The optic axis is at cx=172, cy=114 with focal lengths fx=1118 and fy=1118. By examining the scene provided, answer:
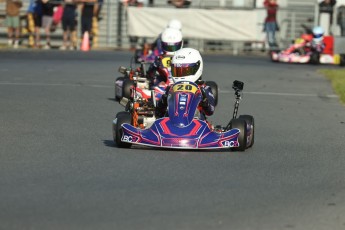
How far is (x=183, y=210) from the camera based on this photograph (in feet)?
24.1

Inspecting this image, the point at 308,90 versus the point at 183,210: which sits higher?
the point at 183,210

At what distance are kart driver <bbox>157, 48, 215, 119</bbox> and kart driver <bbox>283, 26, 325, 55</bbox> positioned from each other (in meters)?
17.1

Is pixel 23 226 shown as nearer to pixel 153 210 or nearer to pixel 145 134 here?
pixel 153 210

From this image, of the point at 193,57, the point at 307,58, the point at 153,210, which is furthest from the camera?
the point at 307,58

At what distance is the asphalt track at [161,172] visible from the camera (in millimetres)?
7098

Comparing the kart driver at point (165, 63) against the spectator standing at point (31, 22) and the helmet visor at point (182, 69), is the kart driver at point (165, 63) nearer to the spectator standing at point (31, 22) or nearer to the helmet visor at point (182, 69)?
the helmet visor at point (182, 69)

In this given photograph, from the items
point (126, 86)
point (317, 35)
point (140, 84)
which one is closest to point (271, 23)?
point (317, 35)

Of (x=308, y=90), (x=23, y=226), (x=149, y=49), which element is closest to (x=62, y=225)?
(x=23, y=226)

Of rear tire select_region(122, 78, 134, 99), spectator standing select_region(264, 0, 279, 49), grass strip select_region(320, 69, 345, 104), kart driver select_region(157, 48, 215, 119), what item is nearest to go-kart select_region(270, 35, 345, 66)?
spectator standing select_region(264, 0, 279, 49)

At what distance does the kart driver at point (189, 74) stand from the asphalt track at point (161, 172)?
0.64 metres

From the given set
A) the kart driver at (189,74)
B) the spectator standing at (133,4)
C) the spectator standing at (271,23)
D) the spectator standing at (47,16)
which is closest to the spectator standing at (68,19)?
the spectator standing at (47,16)

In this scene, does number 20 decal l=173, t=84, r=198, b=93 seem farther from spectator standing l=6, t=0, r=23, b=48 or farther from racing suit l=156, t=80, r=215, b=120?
spectator standing l=6, t=0, r=23, b=48

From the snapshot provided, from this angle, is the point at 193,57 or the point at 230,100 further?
the point at 230,100

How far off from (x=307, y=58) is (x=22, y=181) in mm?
20688
